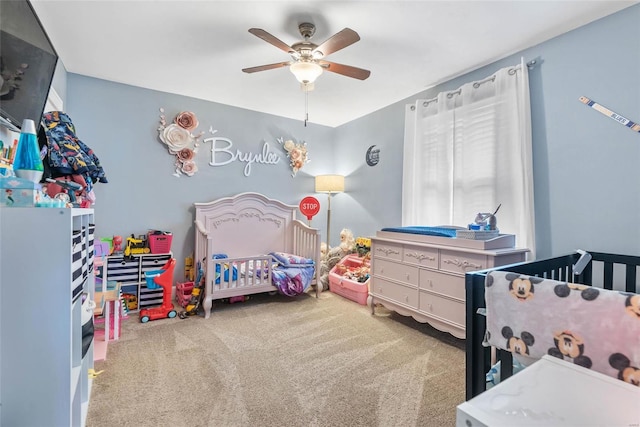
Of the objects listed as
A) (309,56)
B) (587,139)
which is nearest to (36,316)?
(309,56)

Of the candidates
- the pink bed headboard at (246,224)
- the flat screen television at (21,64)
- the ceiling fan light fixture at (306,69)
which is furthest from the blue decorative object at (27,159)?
the pink bed headboard at (246,224)

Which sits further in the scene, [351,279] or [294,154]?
[294,154]

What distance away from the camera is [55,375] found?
38.5 inches

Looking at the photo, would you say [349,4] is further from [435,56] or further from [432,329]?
[432,329]

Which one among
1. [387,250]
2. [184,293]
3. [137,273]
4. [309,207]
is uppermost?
[309,207]

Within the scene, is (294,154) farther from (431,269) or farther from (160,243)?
(431,269)

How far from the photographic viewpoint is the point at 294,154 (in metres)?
3.96

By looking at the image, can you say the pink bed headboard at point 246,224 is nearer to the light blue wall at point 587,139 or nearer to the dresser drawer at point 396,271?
the dresser drawer at point 396,271

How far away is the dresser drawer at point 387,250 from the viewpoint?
2.55m

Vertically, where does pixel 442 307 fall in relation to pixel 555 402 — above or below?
below

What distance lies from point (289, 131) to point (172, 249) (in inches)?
82.7

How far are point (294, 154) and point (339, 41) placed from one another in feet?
7.33

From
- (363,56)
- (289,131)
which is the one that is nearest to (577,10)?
(363,56)

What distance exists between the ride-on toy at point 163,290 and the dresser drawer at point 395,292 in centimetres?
188
